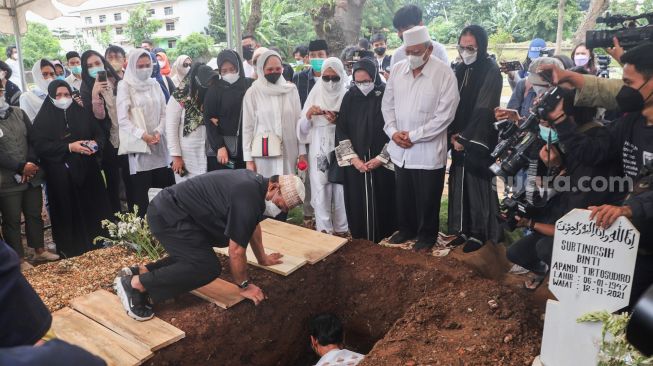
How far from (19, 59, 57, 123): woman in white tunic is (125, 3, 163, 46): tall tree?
25.4 m

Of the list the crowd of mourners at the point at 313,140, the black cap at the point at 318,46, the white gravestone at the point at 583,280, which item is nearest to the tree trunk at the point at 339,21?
the black cap at the point at 318,46

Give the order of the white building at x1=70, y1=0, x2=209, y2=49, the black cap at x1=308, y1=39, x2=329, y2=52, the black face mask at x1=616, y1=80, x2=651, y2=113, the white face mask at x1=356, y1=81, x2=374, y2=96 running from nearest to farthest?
the black face mask at x1=616, y1=80, x2=651, y2=113 < the white face mask at x1=356, y1=81, x2=374, y2=96 < the black cap at x1=308, y1=39, x2=329, y2=52 < the white building at x1=70, y1=0, x2=209, y2=49

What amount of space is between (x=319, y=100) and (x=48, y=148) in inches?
109

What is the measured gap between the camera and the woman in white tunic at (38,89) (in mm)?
5795

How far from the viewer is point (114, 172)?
5.59 metres

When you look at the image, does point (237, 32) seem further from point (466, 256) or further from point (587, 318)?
point (587, 318)

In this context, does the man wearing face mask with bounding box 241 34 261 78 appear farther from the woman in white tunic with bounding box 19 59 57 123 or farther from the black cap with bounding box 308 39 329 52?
the woman in white tunic with bounding box 19 59 57 123

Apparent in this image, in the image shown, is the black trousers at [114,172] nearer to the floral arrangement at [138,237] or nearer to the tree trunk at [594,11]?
the floral arrangement at [138,237]

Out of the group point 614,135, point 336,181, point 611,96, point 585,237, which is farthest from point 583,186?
point 336,181

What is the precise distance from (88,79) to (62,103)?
0.65m

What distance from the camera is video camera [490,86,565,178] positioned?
307cm

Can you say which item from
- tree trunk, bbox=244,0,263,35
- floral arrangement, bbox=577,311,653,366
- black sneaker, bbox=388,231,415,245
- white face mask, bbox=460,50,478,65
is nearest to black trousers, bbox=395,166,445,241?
black sneaker, bbox=388,231,415,245

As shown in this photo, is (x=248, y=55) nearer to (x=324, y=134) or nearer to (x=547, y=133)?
(x=324, y=134)

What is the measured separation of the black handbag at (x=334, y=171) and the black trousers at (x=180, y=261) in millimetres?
1739
